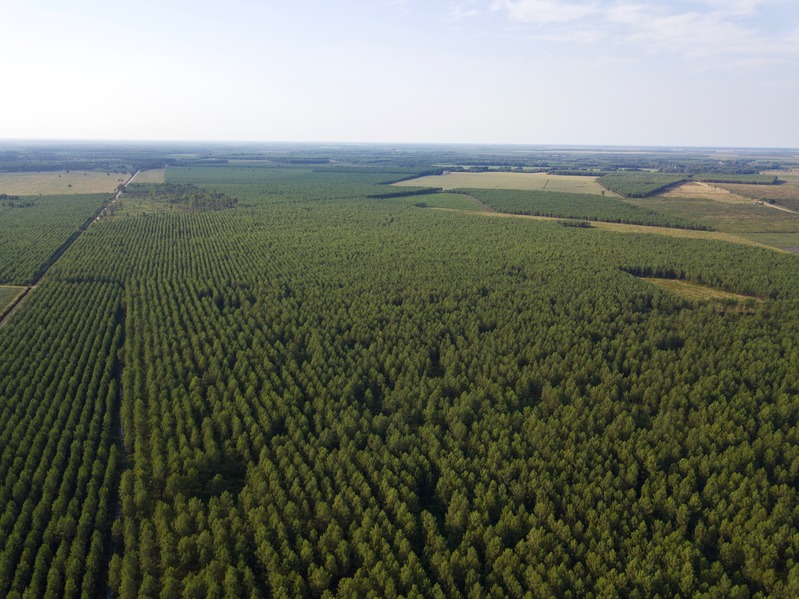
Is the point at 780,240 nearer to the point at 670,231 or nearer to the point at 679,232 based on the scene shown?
the point at 679,232

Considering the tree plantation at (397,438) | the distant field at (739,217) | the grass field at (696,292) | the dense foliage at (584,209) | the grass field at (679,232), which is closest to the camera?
the tree plantation at (397,438)

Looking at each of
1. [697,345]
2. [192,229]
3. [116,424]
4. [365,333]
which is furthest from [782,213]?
[116,424]

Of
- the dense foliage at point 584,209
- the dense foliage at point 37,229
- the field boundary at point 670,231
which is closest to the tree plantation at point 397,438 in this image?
the dense foliage at point 37,229

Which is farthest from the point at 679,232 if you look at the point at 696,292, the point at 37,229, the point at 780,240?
the point at 37,229

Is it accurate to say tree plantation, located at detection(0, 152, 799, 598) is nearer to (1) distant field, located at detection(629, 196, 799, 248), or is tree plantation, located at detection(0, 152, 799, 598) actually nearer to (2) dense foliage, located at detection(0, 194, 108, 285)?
(2) dense foliage, located at detection(0, 194, 108, 285)

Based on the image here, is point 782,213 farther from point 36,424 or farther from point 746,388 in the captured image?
A: point 36,424

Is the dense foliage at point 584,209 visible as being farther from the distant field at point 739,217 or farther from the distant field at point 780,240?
the distant field at point 780,240
